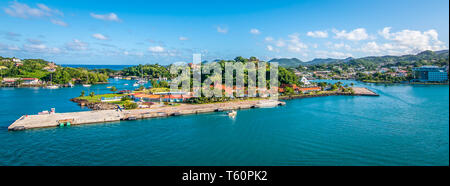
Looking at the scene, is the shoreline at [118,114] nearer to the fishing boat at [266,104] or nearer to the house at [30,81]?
the fishing boat at [266,104]

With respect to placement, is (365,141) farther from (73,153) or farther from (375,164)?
(73,153)

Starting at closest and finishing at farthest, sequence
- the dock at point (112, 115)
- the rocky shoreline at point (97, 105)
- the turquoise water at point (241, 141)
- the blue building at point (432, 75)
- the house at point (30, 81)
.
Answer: the turquoise water at point (241, 141)
the dock at point (112, 115)
the rocky shoreline at point (97, 105)
the house at point (30, 81)
the blue building at point (432, 75)

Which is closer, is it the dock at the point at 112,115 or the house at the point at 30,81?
the dock at the point at 112,115

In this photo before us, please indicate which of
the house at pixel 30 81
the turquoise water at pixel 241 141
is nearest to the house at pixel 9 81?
the house at pixel 30 81

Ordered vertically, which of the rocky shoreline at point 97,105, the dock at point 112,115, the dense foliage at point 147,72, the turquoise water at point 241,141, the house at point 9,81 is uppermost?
the dense foliage at point 147,72

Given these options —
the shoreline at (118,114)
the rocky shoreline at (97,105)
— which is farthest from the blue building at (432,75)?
the rocky shoreline at (97,105)

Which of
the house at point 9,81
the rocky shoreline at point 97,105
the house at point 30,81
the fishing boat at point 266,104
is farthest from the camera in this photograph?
the house at point 30,81

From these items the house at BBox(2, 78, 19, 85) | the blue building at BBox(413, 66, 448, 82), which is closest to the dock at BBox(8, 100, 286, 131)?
the house at BBox(2, 78, 19, 85)

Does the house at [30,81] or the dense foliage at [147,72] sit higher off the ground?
the dense foliage at [147,72]

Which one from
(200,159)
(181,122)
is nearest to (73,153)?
(200,159)
